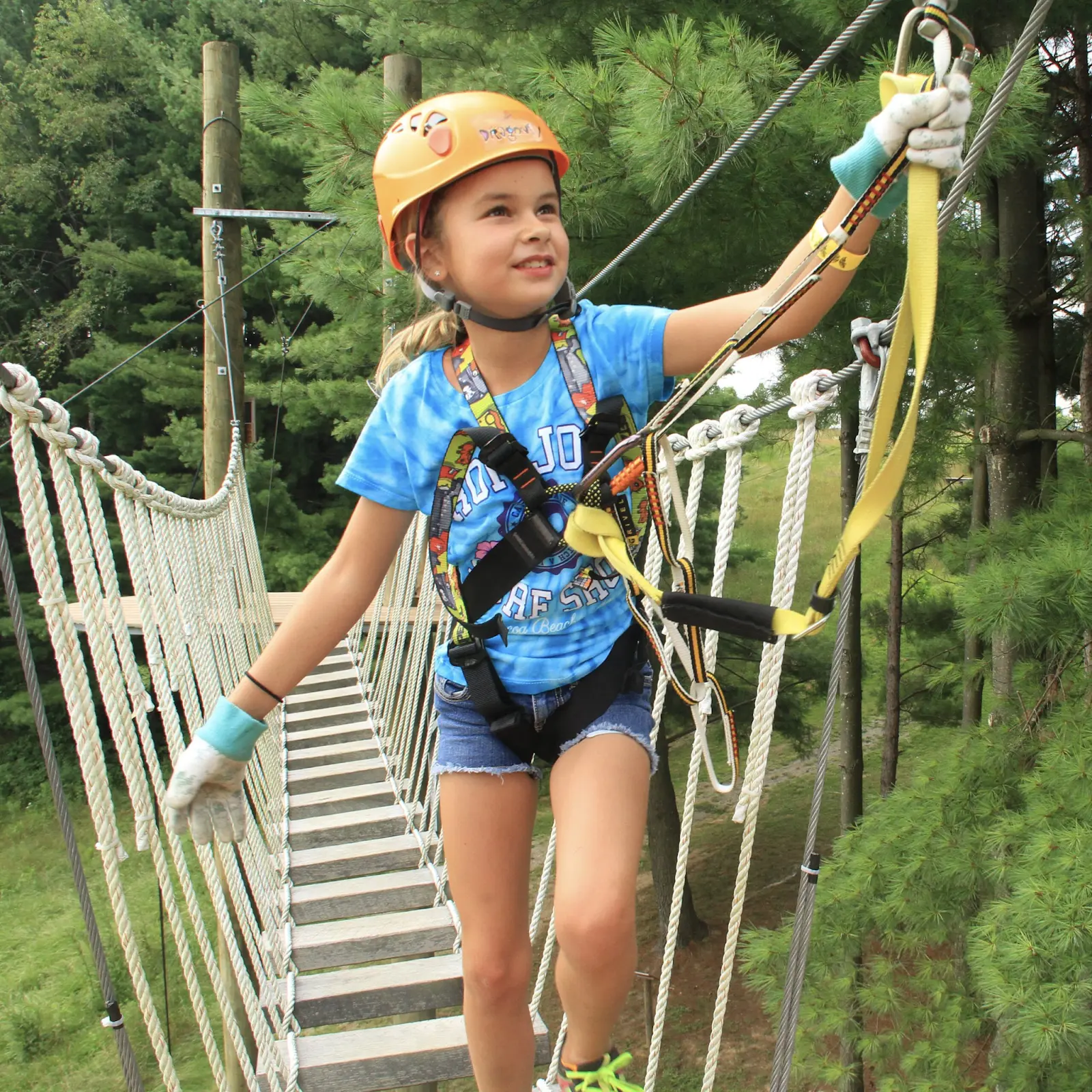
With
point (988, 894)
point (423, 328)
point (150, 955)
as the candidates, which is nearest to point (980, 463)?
point (988, 894)

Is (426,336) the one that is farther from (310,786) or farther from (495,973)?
(310,786)

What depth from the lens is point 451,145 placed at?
1.21 meters

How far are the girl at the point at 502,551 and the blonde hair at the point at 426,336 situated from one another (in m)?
0.03

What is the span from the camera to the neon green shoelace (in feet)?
3.87

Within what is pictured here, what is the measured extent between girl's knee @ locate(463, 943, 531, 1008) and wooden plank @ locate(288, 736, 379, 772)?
1.96 meters

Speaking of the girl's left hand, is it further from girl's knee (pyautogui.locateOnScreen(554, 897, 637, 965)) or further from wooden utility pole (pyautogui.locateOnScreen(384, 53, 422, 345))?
wooden utility pole (pyautogui.locateOnScreen(384, 53, 422, 345))

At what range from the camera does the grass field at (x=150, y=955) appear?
20.3 ft

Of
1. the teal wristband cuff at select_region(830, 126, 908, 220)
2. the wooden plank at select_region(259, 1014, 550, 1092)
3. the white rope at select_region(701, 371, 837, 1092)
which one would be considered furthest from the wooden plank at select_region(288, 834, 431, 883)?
the teal wristband cuff at select_region(830, 126, 908, 220)

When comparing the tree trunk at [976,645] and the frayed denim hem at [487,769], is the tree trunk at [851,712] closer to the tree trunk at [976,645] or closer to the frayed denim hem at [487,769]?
the tree trunk at [976,645]

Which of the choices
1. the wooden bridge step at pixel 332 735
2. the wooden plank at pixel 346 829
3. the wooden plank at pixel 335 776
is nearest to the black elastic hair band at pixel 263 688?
the wooden plank at pixel 346 829

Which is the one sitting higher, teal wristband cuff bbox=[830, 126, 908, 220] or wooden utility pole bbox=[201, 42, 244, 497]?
wooden utility pole bbox=[201, 42, 244, 497]

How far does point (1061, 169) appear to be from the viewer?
3.95 meters

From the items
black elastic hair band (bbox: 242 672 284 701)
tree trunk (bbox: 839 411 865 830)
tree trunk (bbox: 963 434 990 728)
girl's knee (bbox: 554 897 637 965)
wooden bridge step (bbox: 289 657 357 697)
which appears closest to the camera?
girl's knee (bbox: 554 897 637 965)

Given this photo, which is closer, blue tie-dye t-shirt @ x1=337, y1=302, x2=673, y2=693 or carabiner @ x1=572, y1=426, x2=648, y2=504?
carabiner @ x1=572, y1=426, x2=648, y2=504
